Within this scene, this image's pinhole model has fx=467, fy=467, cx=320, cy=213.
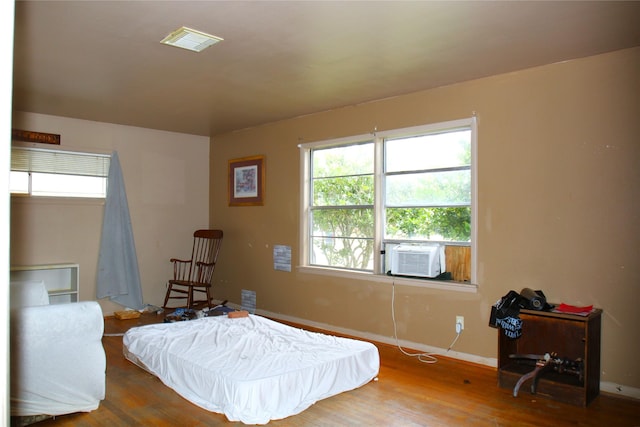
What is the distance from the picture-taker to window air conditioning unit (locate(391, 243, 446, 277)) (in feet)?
13.7

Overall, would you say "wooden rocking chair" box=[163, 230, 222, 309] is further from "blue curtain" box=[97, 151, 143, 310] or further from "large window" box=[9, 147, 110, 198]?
"large window" box=[9, 147, 110, 198]

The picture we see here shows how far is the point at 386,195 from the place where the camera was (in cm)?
471

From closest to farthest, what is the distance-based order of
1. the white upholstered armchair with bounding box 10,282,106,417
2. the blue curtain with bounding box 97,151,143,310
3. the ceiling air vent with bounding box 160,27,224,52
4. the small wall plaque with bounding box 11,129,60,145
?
1. the white upholstered armchair with bounding box 10,282,106,417
2. the ceiling air vent with bounding box 160,27,224,52
3. the small wall plaque with bounding box 11,129,60,145
4. the blue curtain with bounding box 97,151,143,310

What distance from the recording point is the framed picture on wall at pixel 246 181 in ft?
19.8

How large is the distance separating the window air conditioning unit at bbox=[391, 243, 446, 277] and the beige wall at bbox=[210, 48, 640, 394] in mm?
200

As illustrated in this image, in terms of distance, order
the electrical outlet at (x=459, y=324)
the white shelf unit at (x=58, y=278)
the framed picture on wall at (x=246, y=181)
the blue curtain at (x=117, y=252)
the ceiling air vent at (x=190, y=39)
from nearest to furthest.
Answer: the ceiling air vent at (x=190, y=39) → the electrical outlet at (x=459, y=324) → the white shelf unit at (x=58, y=278) → the blue curtain at (x=117, y=252) → the framed picture on wall at (x=246, y=181)

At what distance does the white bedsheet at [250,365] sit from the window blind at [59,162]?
262 cm

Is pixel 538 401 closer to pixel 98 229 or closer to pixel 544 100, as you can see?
pixel 544 100

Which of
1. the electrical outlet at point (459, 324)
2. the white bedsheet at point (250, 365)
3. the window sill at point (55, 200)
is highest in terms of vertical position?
the window sill at point (55, 200)

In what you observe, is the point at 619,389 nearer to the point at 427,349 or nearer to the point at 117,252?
the point at 427,349

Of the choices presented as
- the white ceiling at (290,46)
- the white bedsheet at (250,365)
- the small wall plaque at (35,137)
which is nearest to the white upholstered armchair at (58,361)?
the white bedsheet at (250,365)

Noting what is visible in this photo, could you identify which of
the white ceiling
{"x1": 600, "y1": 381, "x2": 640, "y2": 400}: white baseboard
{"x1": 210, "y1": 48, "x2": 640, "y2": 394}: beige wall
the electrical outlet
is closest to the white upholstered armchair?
the white ceiling

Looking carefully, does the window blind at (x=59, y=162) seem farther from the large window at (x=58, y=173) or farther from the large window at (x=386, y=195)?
the large window at (x=386, y=195)

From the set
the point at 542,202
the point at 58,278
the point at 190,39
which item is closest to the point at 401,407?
the point at 542,202
